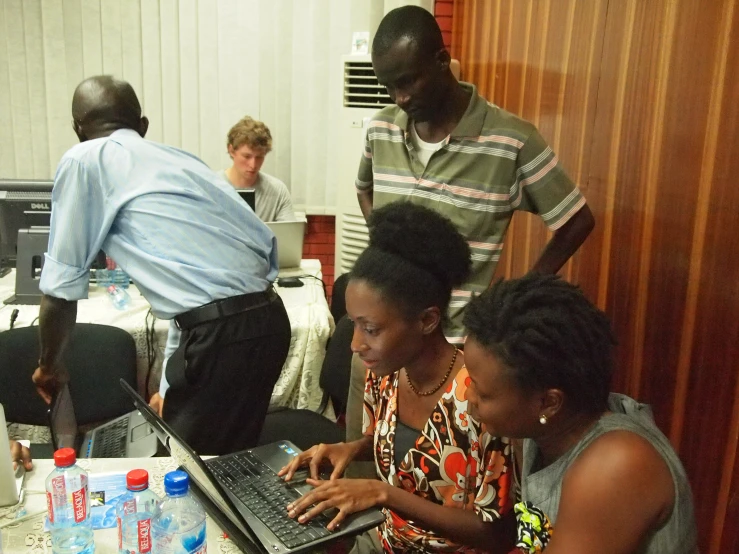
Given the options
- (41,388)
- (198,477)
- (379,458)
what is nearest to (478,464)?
(379,458)

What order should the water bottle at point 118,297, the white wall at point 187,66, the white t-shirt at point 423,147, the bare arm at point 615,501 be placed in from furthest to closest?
1. the white wall at point 187,66
2. the water bottle at point 118,297
3. the white t-shirt at point 423,147
4. the bare arm at point 615,501

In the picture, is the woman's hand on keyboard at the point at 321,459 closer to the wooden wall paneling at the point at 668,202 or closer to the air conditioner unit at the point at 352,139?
the wooden wall paneling at the point at 668,202

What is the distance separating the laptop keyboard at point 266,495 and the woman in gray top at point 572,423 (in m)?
0.34

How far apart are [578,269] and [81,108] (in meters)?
1.50

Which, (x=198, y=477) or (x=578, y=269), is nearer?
(x=198, y=477)

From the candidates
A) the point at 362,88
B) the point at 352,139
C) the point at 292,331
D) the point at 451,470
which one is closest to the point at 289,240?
the point at 292,331

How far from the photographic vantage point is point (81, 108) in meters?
1.84

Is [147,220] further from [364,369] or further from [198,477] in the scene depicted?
[198,477]

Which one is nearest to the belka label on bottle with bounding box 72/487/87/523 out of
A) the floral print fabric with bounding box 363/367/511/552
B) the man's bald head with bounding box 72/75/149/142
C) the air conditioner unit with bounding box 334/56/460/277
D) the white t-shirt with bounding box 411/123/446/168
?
the floral print fabric with bounding box 363/367/511/552

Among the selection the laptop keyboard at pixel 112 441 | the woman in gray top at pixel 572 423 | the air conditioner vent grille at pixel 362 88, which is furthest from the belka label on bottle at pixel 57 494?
the air conditioner vent grille at pixel 362 88

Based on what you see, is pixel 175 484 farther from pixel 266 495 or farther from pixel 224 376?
pixel 224 376

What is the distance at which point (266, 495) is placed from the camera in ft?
3.98

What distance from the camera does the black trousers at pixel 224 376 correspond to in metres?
1.85

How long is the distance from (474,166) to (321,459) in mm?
876
